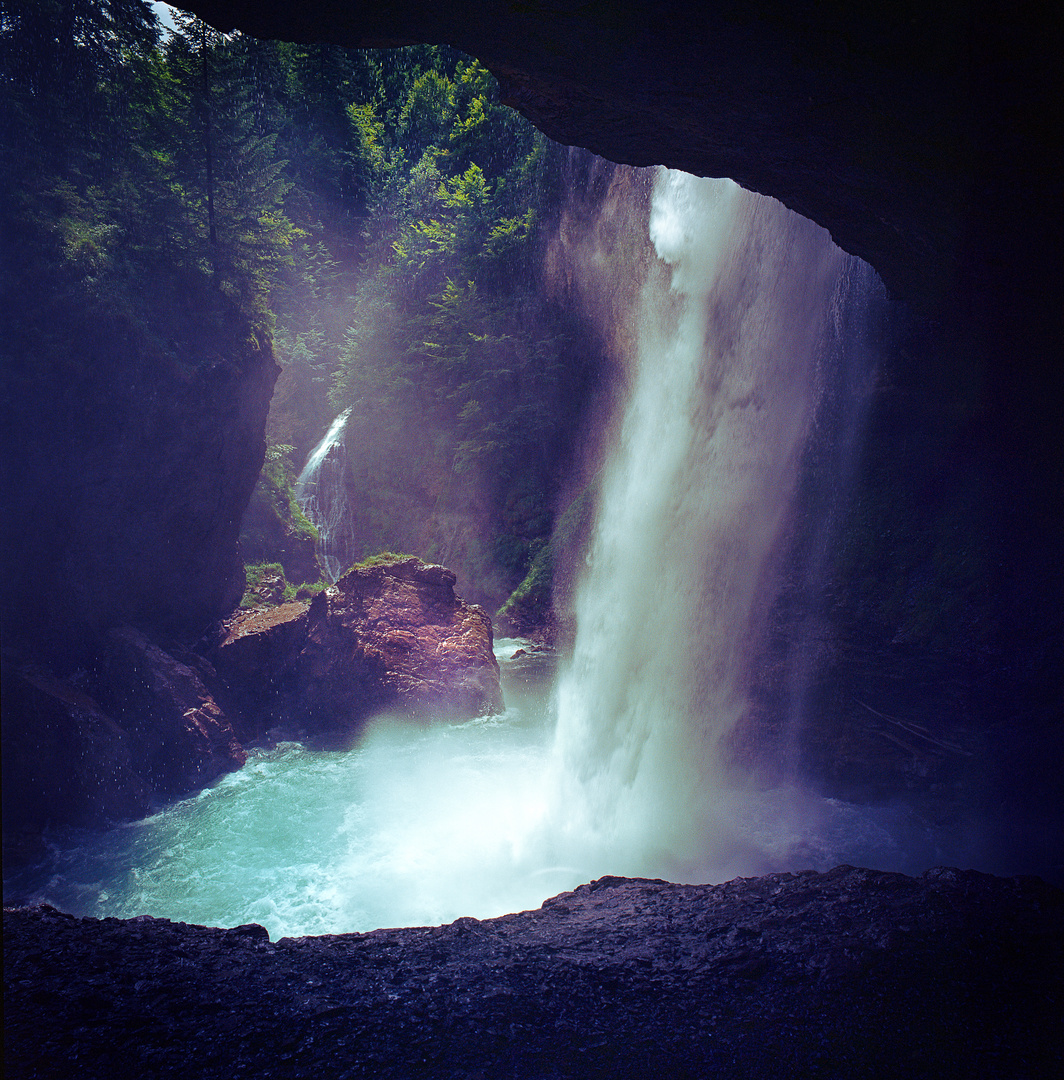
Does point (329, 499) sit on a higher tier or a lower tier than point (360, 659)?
higher

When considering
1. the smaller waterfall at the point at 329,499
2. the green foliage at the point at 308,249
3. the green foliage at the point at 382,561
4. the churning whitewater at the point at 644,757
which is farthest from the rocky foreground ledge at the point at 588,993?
the smaller waterfall at the point at 329,499

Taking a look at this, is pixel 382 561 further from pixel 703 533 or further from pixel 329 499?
pixel 329 499

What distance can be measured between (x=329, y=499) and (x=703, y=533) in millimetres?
16160

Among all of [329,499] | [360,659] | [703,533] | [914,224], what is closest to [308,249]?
[329,499]

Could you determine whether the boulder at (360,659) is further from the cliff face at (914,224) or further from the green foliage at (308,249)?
the cliff face at (914,224)

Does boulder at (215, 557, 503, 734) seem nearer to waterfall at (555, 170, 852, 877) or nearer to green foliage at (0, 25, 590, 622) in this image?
waterfall at (555, 170, 852, 877)

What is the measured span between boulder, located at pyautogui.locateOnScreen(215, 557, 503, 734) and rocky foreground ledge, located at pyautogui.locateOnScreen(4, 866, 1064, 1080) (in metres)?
7.14

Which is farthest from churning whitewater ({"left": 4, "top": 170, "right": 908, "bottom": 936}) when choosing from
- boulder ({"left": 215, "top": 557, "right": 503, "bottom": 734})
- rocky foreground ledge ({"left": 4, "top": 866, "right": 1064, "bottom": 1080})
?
rocky foreground ledge ({"left": 4, "top": 866, "right": 1064, "bottom": 1080})

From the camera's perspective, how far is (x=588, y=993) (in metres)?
3.88

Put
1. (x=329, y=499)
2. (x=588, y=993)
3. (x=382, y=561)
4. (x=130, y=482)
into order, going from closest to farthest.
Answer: (x=588, y=993) < (x=130, y=482) < (x=382, y=561) < (x=329, y=499)

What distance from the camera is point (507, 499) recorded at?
21.8 metres

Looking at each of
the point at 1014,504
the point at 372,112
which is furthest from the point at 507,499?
the point at 372,112

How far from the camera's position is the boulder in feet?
39.1

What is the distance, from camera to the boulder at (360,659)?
39.1ft
